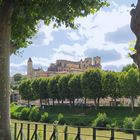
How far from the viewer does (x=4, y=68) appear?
487 inches

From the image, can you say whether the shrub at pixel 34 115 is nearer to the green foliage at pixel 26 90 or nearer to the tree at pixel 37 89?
the tree at pixel 37 89

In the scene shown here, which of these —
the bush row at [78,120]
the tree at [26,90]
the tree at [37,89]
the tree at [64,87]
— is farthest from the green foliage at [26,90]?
the bush row at [78,120]

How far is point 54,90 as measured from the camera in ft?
331

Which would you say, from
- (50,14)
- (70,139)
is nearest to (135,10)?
(50,14)

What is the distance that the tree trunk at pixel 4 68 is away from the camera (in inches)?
477

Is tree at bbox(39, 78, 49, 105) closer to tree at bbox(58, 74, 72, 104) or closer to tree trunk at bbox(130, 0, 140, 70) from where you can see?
tree at bbox(58, 74, 72, 104)

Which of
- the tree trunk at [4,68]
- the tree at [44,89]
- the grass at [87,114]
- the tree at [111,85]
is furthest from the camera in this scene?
the tree at [44,89]

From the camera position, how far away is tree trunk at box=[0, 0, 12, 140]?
1211 centimetres

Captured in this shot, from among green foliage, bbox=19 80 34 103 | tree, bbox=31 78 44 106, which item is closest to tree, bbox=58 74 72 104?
tree, bbox=31 78 44 106

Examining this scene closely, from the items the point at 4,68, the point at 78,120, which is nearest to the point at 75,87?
the point at 78,120

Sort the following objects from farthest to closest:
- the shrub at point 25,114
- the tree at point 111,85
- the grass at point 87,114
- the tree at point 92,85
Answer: the tree at point 92,85 < the tree at point 111,85 < the shrub at point 25,114 < the grass at point 87,114

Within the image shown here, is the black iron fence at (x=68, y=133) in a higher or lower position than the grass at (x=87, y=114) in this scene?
higher

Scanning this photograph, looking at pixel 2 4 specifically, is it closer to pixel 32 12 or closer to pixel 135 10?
pixel 32 12

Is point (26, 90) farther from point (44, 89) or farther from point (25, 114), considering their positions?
point (25, 114)
